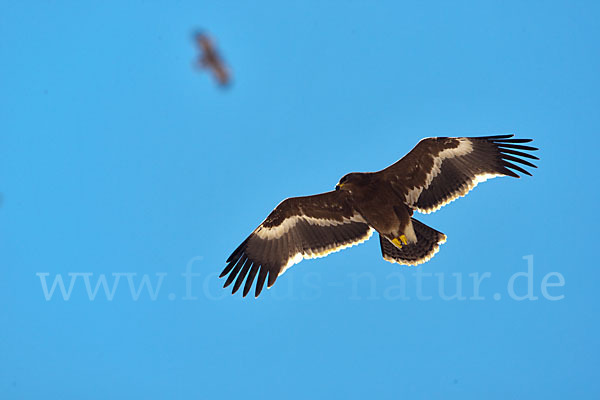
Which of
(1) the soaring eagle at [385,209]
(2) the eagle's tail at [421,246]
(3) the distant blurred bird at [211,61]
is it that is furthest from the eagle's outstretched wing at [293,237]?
(3) the distant blurred bird at [211,61]

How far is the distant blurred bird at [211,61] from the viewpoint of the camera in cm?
625

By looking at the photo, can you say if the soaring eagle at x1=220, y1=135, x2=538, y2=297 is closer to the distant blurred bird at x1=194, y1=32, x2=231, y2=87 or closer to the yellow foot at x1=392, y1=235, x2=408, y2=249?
the yellow foot at x1=392, y1=235, x2=408, y2=249

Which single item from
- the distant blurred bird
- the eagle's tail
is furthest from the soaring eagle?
the distant blurred bird

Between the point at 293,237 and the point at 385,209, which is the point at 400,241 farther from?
the point at 293,237

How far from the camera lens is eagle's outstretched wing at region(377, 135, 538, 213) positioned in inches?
332

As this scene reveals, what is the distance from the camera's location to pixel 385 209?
8484 millimetres

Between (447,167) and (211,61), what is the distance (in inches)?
164

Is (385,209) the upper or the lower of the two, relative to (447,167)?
lower

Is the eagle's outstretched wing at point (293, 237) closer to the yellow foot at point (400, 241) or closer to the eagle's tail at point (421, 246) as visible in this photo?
the yellow foot at point (400, 241)

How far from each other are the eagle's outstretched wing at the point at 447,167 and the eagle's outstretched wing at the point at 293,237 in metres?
0.93

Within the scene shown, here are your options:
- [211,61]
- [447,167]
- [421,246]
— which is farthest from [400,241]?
[211,61]

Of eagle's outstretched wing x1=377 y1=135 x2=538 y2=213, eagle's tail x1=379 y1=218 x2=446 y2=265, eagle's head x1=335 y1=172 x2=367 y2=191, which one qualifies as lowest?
eagle's tail x1=379 y1=218 x2=446 y2=265

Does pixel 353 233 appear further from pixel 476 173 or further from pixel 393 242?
pixel 476 173

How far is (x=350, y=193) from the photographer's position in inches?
332
